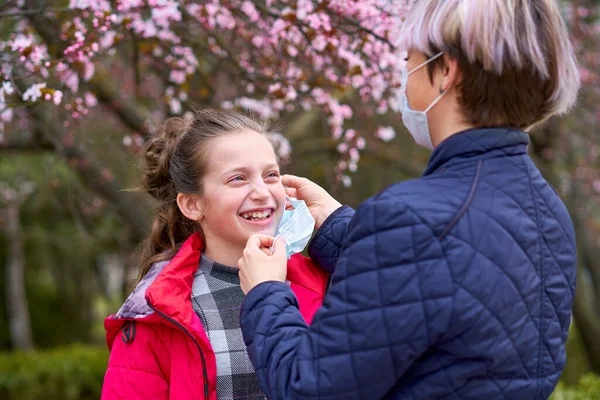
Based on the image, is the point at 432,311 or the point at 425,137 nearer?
the point at 432,311

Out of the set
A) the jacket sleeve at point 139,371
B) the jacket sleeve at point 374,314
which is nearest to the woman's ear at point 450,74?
the jacket sleeve at point 374,314

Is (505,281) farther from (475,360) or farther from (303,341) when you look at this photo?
(303,341)

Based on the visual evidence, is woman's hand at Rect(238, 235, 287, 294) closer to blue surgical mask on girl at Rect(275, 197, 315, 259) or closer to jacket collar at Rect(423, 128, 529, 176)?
blue surgical mask on girl at Rect(275, 197, 315, 259)

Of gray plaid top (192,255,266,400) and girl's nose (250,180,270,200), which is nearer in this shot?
gray plaid top (192,255,266,400)

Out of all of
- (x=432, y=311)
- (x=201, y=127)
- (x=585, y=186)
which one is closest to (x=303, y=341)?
(x=432, y=311)

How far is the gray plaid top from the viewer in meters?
1.91

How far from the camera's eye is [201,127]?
217 cm

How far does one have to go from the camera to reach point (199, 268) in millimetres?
2104

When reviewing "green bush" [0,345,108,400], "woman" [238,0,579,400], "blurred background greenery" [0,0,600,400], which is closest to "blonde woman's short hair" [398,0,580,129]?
"woman" [238,0,579,400]

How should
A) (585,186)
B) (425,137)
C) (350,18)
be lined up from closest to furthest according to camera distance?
(425,137), (350,18), (585,186)

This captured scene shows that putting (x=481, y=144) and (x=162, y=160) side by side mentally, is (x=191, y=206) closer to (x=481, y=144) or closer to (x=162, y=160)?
(x=162, y=160)

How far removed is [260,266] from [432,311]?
481mm

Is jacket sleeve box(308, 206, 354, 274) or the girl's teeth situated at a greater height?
the girl's teeth

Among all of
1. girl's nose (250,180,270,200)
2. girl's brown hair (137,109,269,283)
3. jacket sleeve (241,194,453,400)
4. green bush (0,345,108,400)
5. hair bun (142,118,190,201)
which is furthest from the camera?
green bush (0,345,108,400)
